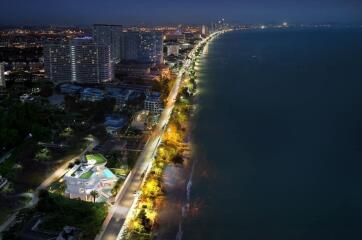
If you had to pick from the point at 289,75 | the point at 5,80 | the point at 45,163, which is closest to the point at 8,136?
the point at 45,163

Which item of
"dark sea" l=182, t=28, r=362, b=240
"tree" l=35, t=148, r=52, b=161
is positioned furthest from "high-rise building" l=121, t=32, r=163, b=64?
"tree" l=35, t=148, r=52, b=161

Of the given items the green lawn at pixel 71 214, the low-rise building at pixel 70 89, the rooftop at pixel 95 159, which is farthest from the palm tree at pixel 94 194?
the low-rise building at pixel 70 89

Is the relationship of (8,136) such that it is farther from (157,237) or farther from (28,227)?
(157,237)

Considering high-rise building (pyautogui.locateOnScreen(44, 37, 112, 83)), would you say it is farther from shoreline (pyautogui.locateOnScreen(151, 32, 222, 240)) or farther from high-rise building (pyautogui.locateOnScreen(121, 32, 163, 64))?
shoreline (pyautogui.locateOnScreen(151, 32, 222, 240))

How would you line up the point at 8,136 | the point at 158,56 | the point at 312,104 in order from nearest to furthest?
1. the point at 8,136
2. the point at 312,104
3. the point at 158,56

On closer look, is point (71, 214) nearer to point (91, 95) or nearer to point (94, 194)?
point (94, 194)

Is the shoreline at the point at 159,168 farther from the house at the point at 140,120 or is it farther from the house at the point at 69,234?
the house at the point at 69,234

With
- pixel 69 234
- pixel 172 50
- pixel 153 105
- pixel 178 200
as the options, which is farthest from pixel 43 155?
pixel 172 50
